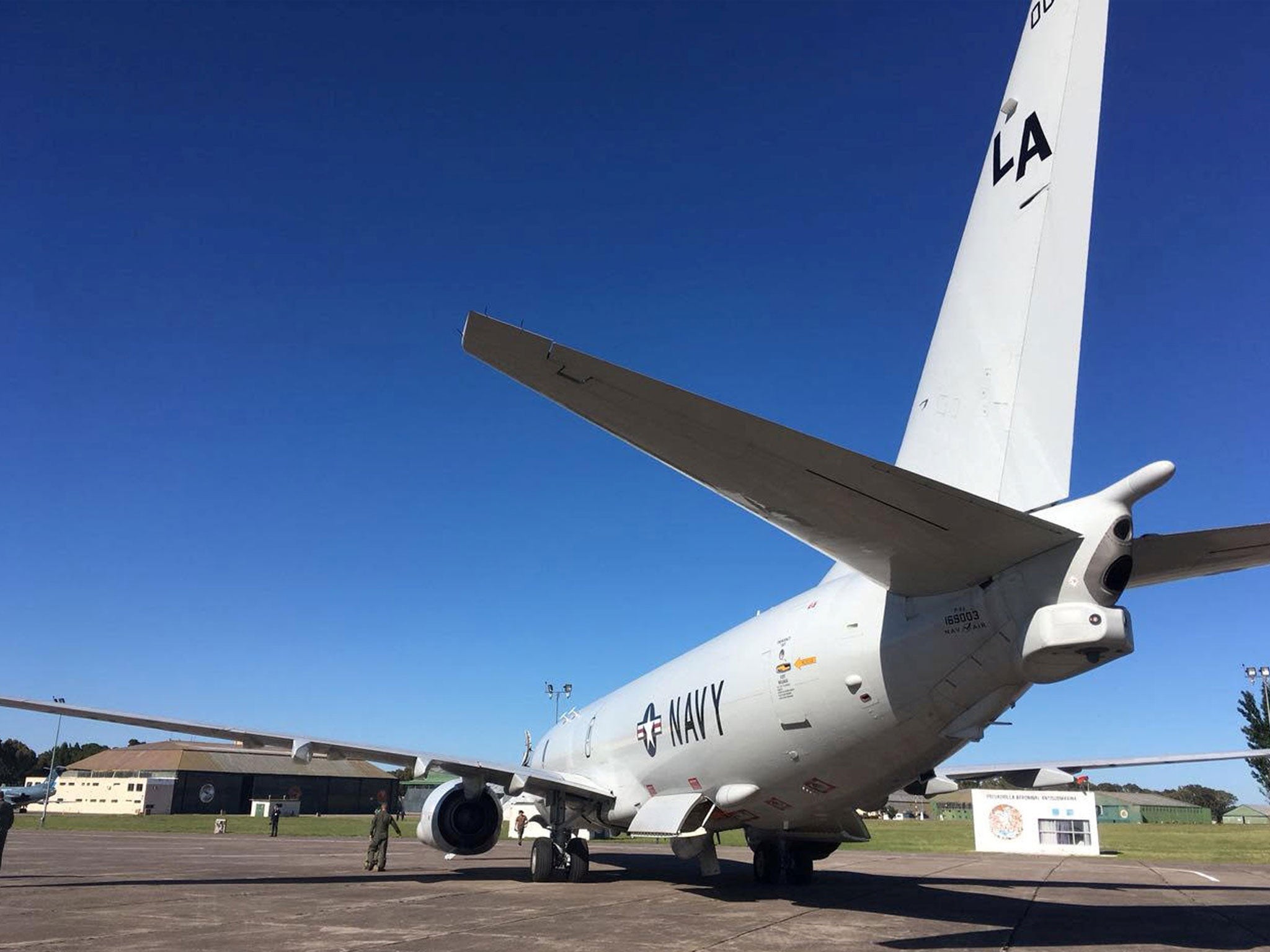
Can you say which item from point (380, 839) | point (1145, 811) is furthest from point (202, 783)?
point (1145, 811)

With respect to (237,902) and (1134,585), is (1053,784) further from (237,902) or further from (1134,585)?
(237,902)

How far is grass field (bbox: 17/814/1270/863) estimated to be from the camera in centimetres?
3148

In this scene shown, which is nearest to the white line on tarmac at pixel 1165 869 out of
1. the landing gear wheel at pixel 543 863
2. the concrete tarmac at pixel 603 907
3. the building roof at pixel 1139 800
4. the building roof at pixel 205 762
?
the concrete tarmac at pixel 603 907

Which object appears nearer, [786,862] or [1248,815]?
[786,862]

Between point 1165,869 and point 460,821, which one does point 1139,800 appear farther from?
point 460,821

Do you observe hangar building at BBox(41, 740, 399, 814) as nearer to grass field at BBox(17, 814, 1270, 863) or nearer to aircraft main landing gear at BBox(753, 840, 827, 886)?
grass field at BBox(17, 814, 1270, 863)

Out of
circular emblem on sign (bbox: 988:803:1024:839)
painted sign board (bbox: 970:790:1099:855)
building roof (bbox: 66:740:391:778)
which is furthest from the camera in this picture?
building roof (bbox: 66:740:391:778)

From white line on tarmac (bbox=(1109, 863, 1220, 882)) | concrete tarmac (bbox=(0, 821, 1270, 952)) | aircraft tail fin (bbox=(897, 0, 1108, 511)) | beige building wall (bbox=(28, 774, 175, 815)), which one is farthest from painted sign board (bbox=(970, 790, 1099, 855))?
beige building wall (bbox=(28, 774, 175, 815))

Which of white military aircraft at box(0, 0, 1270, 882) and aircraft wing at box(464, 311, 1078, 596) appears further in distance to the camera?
white military aircraft at box(0, 0, 1270, 882)

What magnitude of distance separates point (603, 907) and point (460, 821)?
210 inches

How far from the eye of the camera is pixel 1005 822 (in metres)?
31.1

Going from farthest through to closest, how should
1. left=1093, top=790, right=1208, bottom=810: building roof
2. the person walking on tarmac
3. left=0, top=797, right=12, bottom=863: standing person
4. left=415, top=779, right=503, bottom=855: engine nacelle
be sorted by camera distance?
left=1093, top=790, right=1208, bottom=810: building roof, the person walking on tarmac, left=415, top=779, right=503, bottom=855: engine nacelle, left=0, top=797, right=12, bottom=863: standing person

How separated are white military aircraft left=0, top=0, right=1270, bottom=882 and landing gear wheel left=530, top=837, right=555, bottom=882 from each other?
4.23 metres

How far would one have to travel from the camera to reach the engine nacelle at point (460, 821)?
16.6 meters
